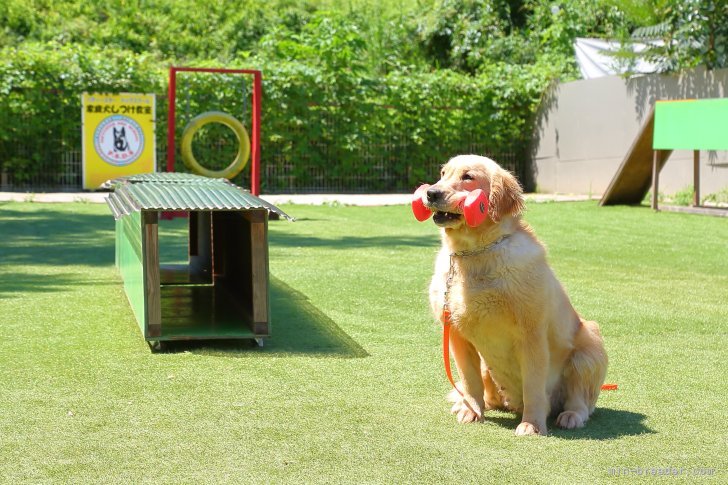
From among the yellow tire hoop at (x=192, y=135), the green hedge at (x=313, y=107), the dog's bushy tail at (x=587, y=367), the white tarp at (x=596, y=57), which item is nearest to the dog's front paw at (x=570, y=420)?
the dog's bushy tail at (x=587, y=367)

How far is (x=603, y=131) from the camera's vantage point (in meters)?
20.3

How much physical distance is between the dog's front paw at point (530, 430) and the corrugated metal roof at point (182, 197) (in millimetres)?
2318

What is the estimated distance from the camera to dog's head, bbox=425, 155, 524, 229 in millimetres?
4301

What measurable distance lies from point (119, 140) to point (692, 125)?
10.8m

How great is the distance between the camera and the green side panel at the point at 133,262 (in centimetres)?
643

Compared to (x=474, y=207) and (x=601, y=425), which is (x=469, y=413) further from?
(x=474, y=207)

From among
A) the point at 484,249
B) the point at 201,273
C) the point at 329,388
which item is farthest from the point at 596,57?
the point at 484,249

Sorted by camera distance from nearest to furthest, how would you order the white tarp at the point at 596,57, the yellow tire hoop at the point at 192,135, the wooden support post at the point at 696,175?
1. the yellow tire hoop at the point at 192,135
2. the wooden support post at the point at 696,175
3. the white tarp at the point at 596,57

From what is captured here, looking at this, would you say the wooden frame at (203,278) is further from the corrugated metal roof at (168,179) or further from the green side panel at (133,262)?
the corrugated metal roof at (168,179)

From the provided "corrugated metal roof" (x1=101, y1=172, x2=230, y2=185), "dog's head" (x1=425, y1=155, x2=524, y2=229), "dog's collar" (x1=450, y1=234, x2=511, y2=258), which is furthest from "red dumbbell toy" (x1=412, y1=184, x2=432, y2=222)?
"corrugated metal roof" (x1=101, y1=172, x2=230, y2=185)

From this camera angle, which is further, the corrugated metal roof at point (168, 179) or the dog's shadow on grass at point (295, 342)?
the corrugated metal roof at point (168, 179)

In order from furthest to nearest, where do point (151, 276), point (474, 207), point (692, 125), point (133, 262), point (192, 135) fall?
1. point (192, 135)
2. point (692, 125)
3. point (133, 262)
4. point (151, 276)
5. point (474, 207)

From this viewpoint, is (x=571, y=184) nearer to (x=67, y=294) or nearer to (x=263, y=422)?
(x=67, y=294)

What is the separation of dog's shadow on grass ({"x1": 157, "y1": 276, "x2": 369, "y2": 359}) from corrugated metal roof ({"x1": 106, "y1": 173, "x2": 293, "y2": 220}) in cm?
83
